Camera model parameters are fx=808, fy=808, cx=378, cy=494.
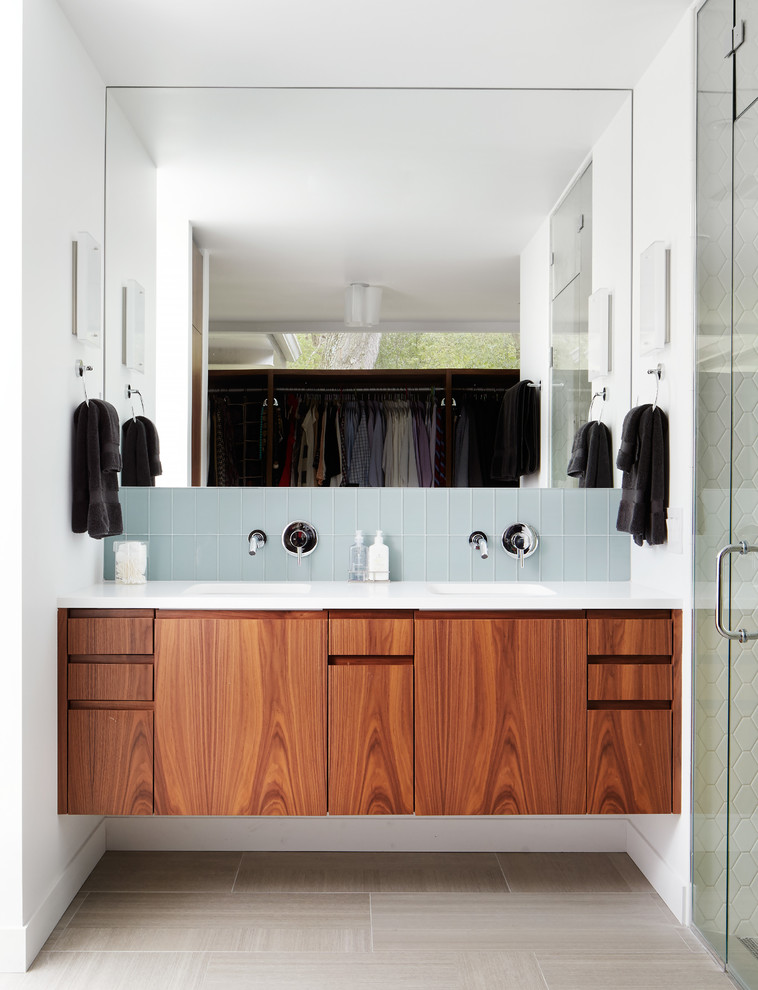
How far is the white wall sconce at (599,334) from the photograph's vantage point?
9.24 feet

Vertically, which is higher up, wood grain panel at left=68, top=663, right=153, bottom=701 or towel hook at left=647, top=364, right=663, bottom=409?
towel hook at left=647, top=364, right=663, bottom=409

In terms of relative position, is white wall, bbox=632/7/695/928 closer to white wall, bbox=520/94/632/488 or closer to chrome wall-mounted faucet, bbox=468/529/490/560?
white wall, bbox=520/94/632/488

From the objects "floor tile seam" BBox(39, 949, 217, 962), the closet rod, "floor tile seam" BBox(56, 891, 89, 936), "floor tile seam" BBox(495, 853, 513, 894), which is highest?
the closet rod

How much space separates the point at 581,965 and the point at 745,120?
86.0 inches

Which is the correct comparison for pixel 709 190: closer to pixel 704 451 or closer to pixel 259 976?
pixel 704 451

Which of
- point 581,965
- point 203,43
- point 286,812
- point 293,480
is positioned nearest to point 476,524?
point 293,480

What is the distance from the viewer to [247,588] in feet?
8.91

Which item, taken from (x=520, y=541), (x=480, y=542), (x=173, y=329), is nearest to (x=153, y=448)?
(x=173, y=329)

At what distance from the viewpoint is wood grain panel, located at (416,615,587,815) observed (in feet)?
7.66

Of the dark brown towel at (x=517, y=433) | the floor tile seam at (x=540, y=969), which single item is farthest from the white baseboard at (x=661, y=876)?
the dark brown towel at (x=517, y=433)

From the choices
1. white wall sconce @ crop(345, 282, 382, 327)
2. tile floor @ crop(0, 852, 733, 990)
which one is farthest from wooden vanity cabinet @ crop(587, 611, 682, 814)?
white wall sconce @ crop(345, 282, 382, 327)

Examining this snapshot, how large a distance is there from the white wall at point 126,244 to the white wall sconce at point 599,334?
154 centimetres

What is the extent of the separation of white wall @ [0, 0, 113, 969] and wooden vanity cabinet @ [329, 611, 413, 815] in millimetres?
794

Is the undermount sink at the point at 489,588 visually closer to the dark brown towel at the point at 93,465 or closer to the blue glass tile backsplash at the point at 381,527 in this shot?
the blue glass tile backsplash at the point at 381,527
